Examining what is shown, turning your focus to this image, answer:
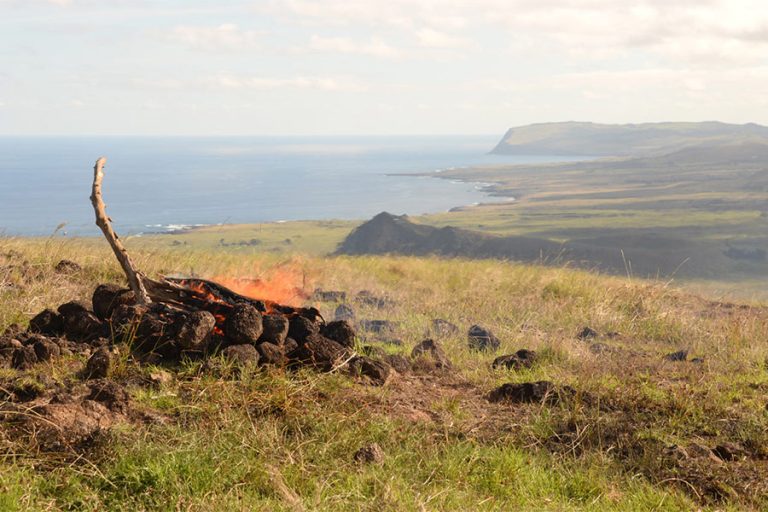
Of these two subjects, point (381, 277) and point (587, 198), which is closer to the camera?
point (381, 277)

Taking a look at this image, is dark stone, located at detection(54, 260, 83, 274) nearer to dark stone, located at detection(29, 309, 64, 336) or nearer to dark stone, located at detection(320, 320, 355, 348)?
dark stone, located at detection(29, 309, 64, 336)

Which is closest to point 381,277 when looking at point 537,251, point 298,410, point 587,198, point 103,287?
point 103,287

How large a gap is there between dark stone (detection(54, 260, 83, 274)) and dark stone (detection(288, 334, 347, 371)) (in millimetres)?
5581

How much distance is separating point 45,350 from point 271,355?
199cm

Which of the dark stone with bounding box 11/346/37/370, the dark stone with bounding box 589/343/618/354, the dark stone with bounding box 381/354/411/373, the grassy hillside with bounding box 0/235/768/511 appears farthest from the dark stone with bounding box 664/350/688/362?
the dark stone with bounding box 11/346/37/370

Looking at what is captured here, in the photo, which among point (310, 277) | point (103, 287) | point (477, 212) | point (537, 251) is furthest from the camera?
point (477, 212)

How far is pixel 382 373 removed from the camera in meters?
7.00

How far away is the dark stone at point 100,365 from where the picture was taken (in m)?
6.53

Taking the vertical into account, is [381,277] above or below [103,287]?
below

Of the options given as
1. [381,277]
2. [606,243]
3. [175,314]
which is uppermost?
[175,314]

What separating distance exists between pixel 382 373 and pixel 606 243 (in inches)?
2959

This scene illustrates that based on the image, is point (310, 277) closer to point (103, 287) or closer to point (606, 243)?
point (103, 287)

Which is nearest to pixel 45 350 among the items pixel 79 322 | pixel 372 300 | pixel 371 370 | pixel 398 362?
pixel 79 322

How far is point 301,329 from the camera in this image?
7383mm
